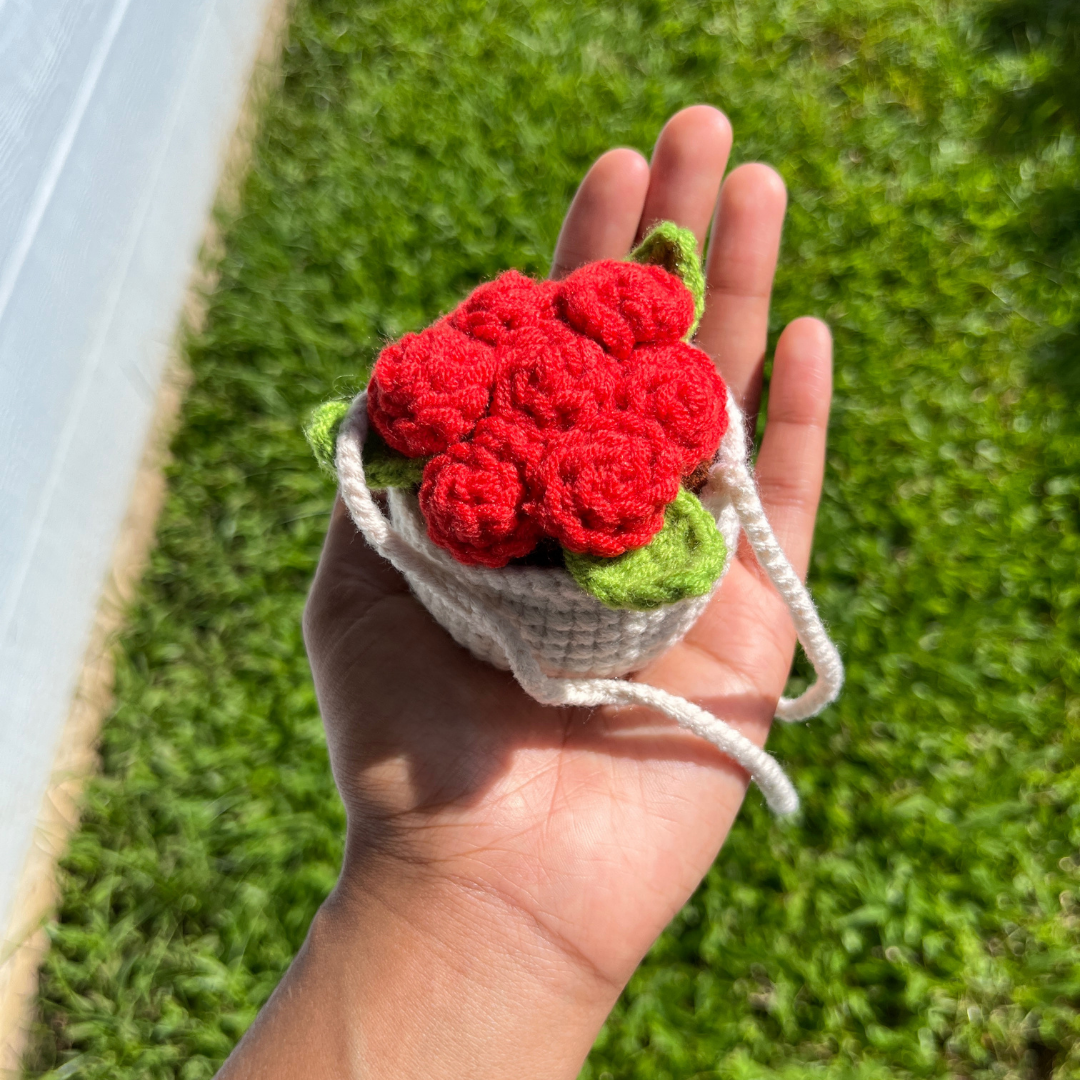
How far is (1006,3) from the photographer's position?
231cm

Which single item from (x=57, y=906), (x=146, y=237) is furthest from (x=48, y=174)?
(x=57, y=906)

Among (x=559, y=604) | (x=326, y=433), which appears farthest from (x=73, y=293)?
(x=559, y=604)

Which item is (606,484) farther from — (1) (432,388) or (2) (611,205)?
(2) (611,205)

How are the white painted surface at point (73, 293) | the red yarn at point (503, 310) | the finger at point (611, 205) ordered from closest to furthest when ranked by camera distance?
the red yarn at point (503, 310)
the finger at point (611, 205)
the white painted surface at point (73, 293)

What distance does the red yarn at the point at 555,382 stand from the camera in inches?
35.1

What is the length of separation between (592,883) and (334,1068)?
371 mm

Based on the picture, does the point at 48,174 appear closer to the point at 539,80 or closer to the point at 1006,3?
the point at 539,80

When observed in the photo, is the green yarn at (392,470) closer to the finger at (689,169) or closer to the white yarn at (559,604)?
the white yarn at (559,604)

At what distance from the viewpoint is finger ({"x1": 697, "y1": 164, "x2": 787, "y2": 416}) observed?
1.47 m

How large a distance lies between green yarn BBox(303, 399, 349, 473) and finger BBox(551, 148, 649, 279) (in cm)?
67

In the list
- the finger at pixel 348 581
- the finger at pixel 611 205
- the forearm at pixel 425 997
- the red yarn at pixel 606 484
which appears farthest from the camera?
the finger at pixel 611 205

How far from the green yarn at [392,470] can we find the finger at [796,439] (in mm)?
694

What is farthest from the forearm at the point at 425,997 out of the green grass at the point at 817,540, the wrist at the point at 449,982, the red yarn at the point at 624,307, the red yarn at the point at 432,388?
the red yarn at the point at 624,307

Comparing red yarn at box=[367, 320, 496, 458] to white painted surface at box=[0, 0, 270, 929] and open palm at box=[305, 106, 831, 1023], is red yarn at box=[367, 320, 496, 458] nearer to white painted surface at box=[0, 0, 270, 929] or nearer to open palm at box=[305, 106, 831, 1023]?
open palm at box=[305, 106, 831, 1023]
